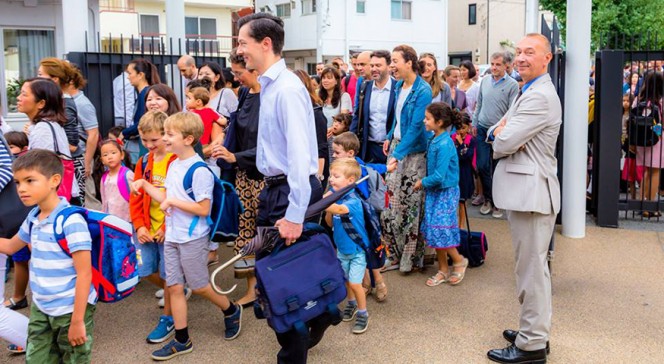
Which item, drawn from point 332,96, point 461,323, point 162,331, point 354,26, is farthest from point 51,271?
point 354,26

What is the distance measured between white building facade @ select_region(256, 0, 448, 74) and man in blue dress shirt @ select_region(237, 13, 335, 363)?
2910cm

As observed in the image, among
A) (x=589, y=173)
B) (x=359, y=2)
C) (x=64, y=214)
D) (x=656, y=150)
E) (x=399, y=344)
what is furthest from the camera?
(x=359, y=2)

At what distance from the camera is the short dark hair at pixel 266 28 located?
3.48 m

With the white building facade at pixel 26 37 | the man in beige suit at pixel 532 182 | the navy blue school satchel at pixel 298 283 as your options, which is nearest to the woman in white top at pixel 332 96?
the man in beige suit at pixel 532 182

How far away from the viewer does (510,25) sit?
4259cm

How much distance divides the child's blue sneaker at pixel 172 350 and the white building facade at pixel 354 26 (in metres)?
28.7

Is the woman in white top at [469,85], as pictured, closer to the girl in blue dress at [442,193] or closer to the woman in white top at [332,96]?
the woman in white top at [332,96]

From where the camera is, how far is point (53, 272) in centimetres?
338

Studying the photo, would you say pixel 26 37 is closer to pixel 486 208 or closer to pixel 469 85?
pixel 469 85

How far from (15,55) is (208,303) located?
10.5 metres

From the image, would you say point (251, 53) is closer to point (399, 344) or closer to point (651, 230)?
point (399, 344)

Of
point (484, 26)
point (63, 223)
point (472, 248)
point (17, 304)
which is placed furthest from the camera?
point (484, 26)

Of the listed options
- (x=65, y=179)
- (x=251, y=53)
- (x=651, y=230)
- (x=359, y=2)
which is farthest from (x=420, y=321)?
(x=359, y=2)

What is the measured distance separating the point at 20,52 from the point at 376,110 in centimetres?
1011
